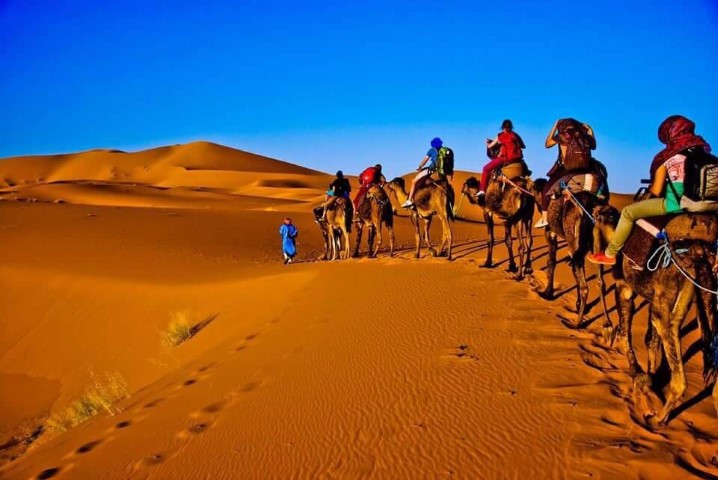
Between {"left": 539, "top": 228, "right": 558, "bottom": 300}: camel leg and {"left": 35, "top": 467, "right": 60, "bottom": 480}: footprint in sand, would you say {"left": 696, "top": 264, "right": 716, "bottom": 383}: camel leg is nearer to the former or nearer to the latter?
{"left": 539, "top": 228, "right": 558, "bottom": 300}: camel leg

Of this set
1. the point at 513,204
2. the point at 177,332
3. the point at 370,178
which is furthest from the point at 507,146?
the point at 177,332

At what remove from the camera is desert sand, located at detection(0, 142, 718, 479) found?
4.63 meters

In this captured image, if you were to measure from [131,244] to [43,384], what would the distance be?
10814 mm

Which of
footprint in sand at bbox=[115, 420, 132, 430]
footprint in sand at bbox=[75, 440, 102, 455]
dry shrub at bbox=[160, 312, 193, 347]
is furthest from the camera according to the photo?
dry shrub at bbox=[160, 312, 193, 347]

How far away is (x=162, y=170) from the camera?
90.0 metres

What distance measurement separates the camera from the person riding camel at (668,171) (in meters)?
5.05

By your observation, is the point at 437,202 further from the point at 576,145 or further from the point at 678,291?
the point at 678,291

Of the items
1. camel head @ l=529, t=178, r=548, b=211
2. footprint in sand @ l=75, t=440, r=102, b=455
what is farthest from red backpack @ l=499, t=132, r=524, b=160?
footprint in sand @ l=75, t=440, r=102, b=455

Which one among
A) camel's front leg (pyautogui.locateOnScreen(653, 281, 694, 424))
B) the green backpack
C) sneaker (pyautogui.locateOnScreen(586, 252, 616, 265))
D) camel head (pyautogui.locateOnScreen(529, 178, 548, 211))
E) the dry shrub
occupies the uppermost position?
the green backpack

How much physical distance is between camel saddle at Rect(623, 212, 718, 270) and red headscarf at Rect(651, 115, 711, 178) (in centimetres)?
59

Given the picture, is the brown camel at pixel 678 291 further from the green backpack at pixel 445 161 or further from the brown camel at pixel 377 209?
the brown camel at pixel 377 209

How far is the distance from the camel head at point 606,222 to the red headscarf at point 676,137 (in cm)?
129

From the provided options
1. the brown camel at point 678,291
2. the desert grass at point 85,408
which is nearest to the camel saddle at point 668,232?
the brown camel at point 678,291

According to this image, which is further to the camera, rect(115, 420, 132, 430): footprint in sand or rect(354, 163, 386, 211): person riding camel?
rect(354, 163, 386, 211): person riding camel
